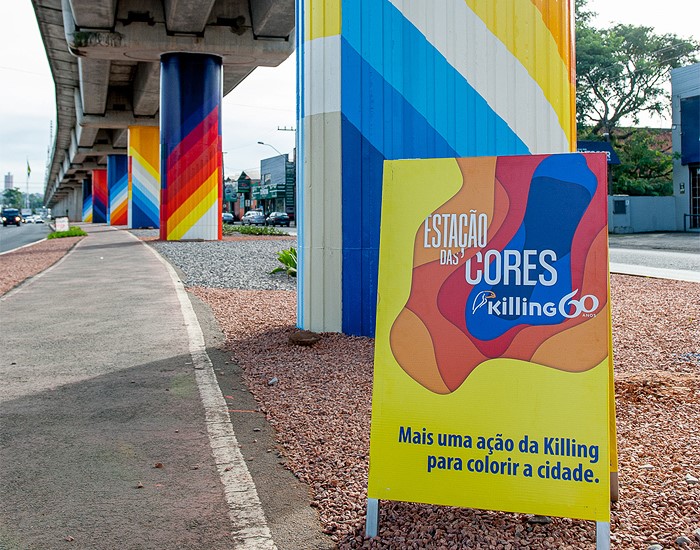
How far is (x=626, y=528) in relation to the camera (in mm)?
3018

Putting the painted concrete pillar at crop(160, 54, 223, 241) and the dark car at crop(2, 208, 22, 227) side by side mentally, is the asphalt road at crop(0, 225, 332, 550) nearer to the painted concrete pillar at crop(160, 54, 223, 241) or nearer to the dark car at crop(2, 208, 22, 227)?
the painted concrete pillar at crop(160, 54, 223, 241)

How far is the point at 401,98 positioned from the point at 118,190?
163ft

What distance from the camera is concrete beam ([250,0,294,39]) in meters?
22.8

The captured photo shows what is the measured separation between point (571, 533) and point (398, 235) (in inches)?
52.6

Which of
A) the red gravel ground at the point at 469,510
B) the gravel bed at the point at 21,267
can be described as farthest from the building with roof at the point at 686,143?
the red gravel ground at the point at 469,510

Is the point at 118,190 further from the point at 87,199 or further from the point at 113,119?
the point at 87,199

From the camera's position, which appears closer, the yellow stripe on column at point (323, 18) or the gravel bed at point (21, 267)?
the yellow stripe on column at point (323, 18)

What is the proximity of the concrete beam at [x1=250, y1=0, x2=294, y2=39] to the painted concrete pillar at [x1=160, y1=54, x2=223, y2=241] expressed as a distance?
1.86 metres

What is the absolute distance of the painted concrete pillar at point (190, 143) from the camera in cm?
2480

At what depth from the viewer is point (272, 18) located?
936 inches

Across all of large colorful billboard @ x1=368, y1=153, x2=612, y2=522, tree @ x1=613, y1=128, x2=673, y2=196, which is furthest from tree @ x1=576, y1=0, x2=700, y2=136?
large colorful billboard @ x1=368, y1=153, x2=612, y2=522

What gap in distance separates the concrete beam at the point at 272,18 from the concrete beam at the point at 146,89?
637 centimetres

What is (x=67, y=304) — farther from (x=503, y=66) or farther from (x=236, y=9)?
(x=236, y=9)

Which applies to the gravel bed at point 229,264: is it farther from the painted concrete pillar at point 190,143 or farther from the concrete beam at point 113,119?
the concrete beam at point 113,119
